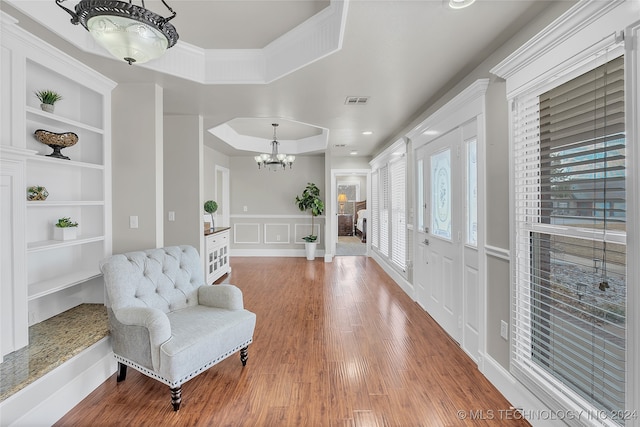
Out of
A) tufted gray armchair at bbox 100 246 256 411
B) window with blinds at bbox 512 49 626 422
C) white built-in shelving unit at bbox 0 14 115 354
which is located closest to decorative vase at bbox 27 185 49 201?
white built-in shelving unit at bbox 0 14 115 354

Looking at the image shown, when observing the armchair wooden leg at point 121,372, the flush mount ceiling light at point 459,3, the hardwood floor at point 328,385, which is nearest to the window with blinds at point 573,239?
the hardwood floor at point 328,385

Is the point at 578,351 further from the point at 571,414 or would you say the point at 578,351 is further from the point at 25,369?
the point at 25,369

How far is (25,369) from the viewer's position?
1.73 m

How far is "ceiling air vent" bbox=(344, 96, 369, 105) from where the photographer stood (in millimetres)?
3336

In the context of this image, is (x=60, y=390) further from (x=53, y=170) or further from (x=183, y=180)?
(x=183, y=180)

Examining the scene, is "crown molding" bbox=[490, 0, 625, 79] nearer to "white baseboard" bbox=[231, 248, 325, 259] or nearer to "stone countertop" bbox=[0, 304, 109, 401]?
"stone countertop" bbox=[0, 304, 109, 401]

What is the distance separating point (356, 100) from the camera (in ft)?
11.2

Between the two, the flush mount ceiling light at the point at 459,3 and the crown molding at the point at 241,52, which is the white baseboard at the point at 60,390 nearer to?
the crown molding at the point at 241,52

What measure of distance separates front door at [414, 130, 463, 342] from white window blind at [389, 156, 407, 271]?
73 centimetres

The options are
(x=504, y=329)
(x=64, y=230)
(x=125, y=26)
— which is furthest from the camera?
(x=64, y=230)

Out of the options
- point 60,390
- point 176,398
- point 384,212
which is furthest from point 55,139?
point 384,212

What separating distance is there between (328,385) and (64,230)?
2.40 m

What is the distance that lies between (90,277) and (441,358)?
3.06 m

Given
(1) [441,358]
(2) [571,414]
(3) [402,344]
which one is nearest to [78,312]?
(3) [402,344]
